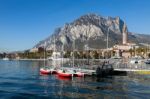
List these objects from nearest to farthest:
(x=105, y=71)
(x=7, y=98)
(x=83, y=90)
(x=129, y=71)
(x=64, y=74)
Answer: (x=7, y=98), (x=83, y=90), (x=64, y=74), (x=105, y=71), (x=129, y=71)

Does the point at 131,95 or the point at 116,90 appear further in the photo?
the point at 116,90

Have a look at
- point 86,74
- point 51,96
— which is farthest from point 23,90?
point 86,74

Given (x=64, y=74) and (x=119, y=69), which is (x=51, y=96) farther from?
(x=119, y=69)

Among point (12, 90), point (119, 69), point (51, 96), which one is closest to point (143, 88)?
point (51, 96)

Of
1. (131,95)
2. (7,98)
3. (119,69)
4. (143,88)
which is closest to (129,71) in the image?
(119,69)

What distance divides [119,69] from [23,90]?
59562 millimetres

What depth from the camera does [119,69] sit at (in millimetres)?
135500

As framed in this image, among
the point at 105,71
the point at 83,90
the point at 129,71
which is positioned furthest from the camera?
the point at 129,71

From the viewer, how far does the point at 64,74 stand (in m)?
121

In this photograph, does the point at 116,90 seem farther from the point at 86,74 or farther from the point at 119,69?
the point at 119,69

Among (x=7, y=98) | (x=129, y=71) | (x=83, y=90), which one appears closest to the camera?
(x=7, y=98)

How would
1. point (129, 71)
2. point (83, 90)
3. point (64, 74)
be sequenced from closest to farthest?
1. point (83, 90)
2. point (64, 74)
3. point (129, 71)

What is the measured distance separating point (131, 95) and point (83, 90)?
46.2ft

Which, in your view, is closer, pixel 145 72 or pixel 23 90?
pixel 23 90
